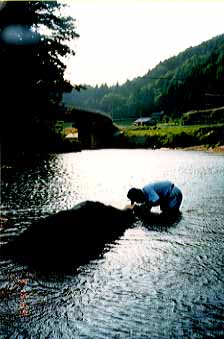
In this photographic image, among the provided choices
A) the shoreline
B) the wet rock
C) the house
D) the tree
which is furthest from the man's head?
the house

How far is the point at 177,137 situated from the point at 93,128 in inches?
834

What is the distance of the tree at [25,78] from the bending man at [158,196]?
2120 cm

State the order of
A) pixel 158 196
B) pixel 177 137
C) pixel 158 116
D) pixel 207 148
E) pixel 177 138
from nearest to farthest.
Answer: pixel 158 196 < pixel 207 148 < pixel 177 138 < pixel 177 137 < pixel 158 116

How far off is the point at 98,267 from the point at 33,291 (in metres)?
2.36

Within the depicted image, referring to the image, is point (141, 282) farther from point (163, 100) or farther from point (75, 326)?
point (163, 100)

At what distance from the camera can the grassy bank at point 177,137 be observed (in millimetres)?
87062

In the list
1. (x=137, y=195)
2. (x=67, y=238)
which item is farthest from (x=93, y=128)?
(x=67, y=238)

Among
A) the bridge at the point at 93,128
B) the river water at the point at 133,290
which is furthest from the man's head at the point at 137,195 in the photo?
the bridge at the point at 93,128

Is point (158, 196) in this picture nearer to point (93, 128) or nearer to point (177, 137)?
point (177, 137)

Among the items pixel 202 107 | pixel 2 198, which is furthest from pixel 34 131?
pixel 202 107

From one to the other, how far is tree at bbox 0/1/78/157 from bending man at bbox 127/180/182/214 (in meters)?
21.2

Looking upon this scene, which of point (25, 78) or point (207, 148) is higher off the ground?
point (25, 78)

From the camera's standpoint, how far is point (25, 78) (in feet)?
116

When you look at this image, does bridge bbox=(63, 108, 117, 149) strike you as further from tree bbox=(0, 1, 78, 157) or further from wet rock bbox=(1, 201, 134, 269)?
wet rock bbox=(1, 201, 134, 269)
